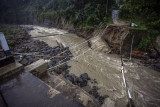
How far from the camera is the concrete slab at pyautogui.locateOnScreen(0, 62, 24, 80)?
6.24ft

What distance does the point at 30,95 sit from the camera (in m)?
1.66

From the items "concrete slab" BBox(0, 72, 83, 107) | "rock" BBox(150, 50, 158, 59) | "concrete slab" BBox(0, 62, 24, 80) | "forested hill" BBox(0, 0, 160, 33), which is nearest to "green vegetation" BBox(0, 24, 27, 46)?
"concrete slab" BBox(0, 62, 24, 80)

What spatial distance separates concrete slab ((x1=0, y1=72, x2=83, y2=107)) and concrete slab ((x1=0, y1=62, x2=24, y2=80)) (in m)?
0.18

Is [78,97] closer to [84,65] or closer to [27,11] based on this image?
[84,65]

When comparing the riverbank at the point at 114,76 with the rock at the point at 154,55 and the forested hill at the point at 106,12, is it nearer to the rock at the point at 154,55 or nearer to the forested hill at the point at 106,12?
the rock at the point at 154,55

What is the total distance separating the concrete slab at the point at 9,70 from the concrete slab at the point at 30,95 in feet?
0.60

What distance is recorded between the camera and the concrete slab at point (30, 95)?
1.52 meters

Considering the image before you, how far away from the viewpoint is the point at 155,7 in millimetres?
6781

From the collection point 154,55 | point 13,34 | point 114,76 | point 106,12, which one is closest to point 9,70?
point 114,76

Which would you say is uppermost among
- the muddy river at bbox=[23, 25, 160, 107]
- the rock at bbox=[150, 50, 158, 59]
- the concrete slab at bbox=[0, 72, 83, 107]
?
the concrete slab at bbox=[0, 72, 83, 107]

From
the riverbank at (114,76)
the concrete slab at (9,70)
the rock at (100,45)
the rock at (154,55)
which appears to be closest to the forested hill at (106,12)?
the rock at (154,55)

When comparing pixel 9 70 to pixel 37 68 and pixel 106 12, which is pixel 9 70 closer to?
pixel 37 68

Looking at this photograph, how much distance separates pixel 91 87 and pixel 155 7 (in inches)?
339

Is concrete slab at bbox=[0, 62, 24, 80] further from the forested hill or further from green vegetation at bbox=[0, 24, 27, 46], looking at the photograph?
the forested hill
